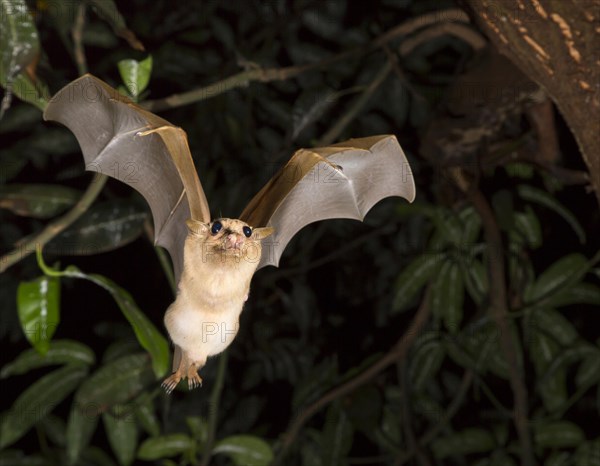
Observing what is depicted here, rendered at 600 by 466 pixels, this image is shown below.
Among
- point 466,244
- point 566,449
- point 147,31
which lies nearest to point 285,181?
point 466,244

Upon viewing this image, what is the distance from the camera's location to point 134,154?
1223 mm

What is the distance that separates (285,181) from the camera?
1044 mm

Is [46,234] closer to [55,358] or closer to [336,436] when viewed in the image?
[55,358]

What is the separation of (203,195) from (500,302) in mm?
1197

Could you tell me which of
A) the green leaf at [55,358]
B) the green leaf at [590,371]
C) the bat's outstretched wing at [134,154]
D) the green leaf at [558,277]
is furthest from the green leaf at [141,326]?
the green leaf at [590,371]

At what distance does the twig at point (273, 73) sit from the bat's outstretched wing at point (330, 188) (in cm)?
50

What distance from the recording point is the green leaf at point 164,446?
200 centimetres

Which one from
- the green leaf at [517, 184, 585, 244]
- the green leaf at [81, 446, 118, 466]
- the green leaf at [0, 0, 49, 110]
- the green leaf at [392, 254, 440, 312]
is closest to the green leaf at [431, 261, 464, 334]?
the green leaf at [392, 254, 440, 312]

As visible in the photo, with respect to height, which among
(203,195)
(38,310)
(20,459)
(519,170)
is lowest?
(20,459)

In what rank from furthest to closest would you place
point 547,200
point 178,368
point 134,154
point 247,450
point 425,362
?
point 425,362, point 547,200, point 247,450, point 134,154, point 178,368

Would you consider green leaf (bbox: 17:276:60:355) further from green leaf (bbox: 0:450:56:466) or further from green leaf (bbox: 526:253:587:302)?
green leaf (bbox: 526:253:587:302)

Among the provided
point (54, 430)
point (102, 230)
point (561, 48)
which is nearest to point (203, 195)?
point (561, 48)

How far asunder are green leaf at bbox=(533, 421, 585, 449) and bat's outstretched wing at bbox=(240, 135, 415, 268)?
1.14 metres

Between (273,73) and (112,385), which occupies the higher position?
(273,73)
